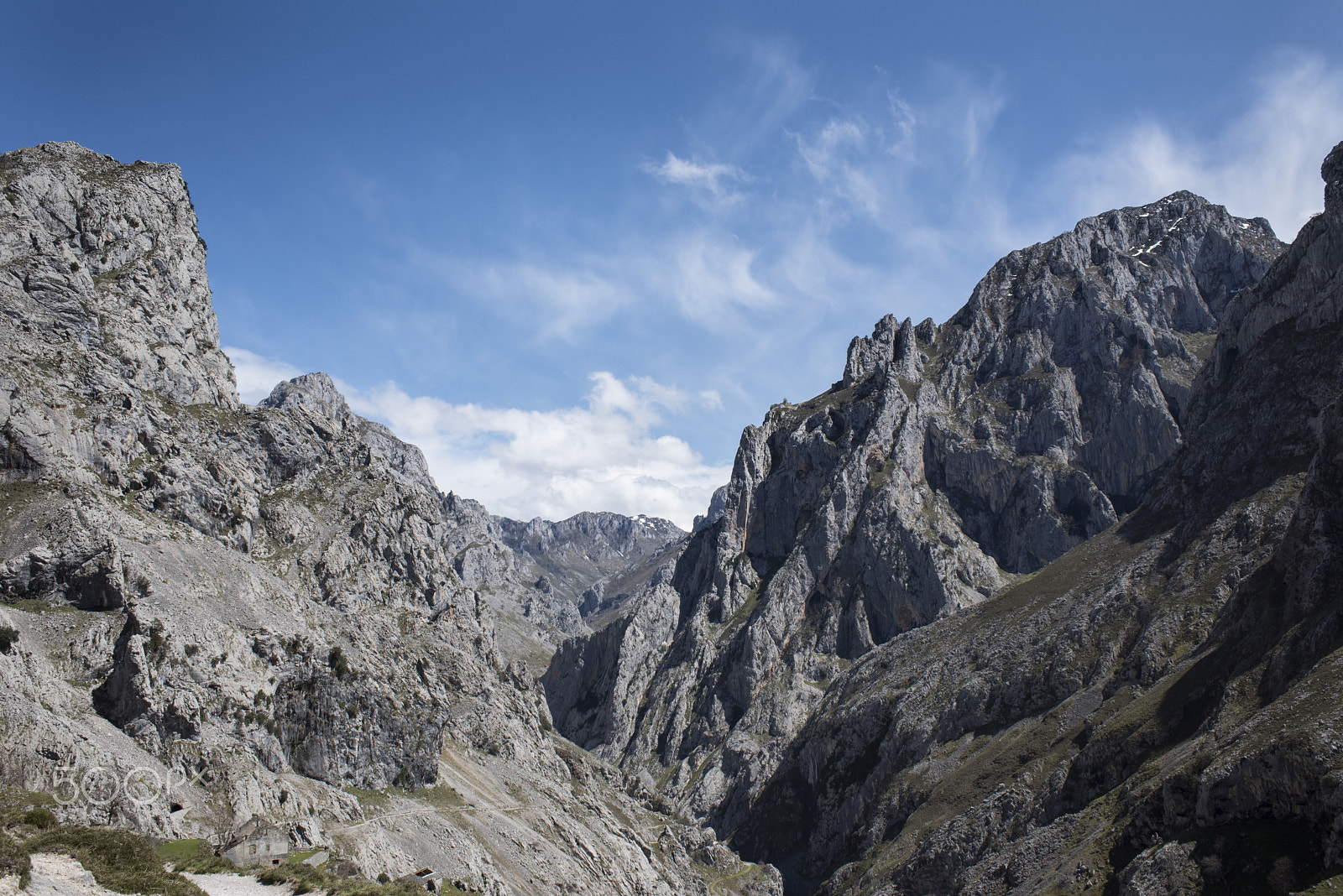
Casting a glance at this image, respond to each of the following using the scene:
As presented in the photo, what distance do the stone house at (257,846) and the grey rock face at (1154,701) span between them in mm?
65784

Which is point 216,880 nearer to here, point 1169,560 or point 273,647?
point 273,647

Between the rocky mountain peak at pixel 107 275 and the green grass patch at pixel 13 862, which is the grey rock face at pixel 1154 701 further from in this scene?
the rocky mountain peak at pixel 107 275

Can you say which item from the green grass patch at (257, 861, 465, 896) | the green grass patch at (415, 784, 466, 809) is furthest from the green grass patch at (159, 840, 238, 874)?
the green grass patch at (415, 784, 466, 809)

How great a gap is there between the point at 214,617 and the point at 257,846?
43.5 metres

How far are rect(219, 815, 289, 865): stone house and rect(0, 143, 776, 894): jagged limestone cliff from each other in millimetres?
6483

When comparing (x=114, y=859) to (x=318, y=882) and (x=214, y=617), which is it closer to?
(x=318, y=882)

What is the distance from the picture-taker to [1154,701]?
301ft

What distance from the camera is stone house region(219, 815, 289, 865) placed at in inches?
1654

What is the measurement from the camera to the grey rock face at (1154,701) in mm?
61719

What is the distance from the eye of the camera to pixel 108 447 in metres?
90.7

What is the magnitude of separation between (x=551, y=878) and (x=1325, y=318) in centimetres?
15040

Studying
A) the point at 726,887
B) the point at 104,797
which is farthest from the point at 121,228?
the point at 726,887

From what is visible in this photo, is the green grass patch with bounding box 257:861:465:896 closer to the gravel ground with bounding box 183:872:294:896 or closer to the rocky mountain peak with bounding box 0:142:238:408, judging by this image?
the gravel ground with bounding box 183:872:294:896

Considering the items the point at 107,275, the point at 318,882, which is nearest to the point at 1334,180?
the point at 318,882
